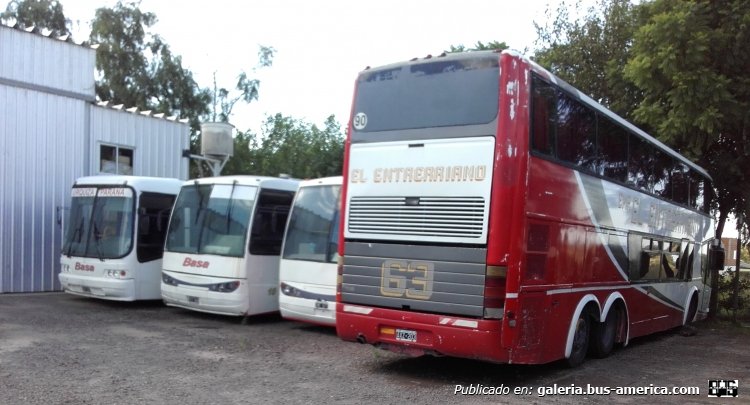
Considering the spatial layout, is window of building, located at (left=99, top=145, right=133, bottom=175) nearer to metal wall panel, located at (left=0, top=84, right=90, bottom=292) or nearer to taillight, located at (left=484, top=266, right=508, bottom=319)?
metal wall panel, located at (left=0, top=84, right=90, bottom=292)

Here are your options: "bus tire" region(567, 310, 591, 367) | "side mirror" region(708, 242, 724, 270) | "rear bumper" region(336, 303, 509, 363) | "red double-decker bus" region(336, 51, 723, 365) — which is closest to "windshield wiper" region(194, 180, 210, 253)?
"red double-decker bus" region(336, 51, 723, 365)

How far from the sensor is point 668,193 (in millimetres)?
11906

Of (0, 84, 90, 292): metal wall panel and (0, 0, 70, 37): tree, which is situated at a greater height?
(0, 0, 70, 37): tree

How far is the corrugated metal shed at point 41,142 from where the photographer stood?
1451 cm

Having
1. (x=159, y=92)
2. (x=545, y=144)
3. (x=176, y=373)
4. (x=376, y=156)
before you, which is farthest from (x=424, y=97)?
(x=159, y=92)

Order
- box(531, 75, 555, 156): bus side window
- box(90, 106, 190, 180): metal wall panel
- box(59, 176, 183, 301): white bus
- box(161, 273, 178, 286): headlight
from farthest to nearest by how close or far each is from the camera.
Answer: box(90, 106, 190, 180): metal wall panel, box(59, 176, 183, 301): white bus, box(161, 273, 178, 286): headlight, box(531, 75, 555, 156): bus side window

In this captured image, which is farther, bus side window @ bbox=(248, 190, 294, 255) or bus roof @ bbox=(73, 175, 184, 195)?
bus roof @ bbox=(73, 175, 184, 195)

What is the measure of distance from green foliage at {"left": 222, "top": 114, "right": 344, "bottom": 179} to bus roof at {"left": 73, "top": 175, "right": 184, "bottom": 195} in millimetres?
11077

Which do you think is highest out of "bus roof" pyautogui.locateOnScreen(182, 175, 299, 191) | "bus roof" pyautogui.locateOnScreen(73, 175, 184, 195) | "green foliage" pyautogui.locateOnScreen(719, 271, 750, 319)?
"bus roof" pyautogui.locateOnScreen(182, 175, 299, 191)

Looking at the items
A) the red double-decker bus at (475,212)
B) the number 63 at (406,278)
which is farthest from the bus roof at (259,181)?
the number 63 at (406,278)

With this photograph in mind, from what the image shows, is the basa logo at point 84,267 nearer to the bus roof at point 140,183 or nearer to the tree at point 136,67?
the bus roof at point 140,183

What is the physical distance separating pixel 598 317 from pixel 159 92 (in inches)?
1119

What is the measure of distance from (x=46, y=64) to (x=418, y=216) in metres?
11.8

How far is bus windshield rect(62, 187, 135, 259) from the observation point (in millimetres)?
12695
